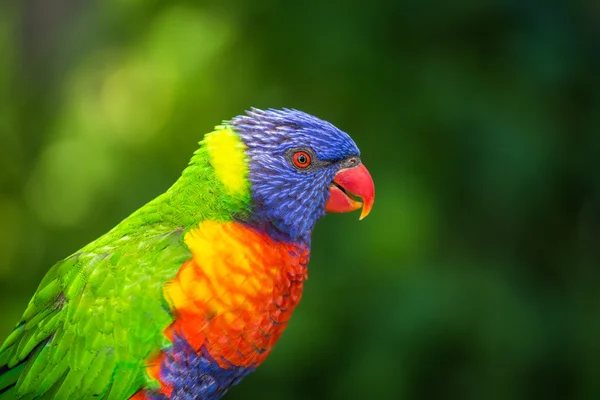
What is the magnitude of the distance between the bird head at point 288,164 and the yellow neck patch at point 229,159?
0.01 m

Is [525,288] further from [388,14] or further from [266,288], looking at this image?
[266,288]

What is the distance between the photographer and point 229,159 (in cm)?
175

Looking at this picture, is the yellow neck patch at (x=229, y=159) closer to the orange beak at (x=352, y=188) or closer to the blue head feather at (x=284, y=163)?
the blue head feather at (x=284, y=163)

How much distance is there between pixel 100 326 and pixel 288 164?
65 centimetres

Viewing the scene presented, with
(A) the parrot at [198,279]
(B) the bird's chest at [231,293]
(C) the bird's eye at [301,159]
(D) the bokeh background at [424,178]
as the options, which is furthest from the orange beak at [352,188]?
(D) the bokeh background at [424,178]

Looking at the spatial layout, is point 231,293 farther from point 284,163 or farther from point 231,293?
point 284,163

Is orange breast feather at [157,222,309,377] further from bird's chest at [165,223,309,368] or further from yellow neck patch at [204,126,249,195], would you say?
yellow neck patch at [204,126,249,195]

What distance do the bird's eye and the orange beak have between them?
0.10 m

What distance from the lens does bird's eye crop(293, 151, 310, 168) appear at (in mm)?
1787

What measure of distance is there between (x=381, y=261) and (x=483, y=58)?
1.24 metres

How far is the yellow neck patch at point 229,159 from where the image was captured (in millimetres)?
1725

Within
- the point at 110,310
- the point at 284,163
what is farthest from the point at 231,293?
the point at 284,163

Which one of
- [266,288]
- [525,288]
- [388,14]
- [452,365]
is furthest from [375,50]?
[266,288]

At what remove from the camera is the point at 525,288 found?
346 cm
